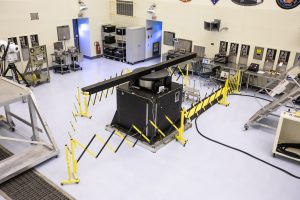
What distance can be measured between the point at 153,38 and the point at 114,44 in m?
1.95

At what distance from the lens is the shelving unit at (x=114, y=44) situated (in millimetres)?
12562

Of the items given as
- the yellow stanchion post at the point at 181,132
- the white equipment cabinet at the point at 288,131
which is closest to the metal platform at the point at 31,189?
the yellow stanchion post at the point at 181,132

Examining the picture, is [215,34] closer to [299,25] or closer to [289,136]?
[299,25]

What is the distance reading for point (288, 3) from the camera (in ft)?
27.5

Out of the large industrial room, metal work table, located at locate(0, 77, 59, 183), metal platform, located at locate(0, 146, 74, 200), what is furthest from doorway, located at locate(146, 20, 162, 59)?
metal platform, located at locate(0, 146, 74, 200)

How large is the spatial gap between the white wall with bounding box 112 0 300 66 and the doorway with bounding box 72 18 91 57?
8.82 feet

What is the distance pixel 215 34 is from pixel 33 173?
26.3 feet

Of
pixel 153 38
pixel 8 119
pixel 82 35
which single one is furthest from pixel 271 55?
pixel 82 35

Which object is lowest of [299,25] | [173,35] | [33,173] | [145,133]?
[33,173]

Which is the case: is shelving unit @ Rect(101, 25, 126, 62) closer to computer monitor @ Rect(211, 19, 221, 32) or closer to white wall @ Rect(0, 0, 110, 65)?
white wall @ Rect(0, 0, 110, 65)

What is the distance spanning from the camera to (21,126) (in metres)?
6.96

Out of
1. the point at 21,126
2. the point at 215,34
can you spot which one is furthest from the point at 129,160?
the point at 215,34

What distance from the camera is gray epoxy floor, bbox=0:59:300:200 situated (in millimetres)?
4930

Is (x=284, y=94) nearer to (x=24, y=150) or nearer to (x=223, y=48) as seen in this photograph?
(x=223, y=48)
